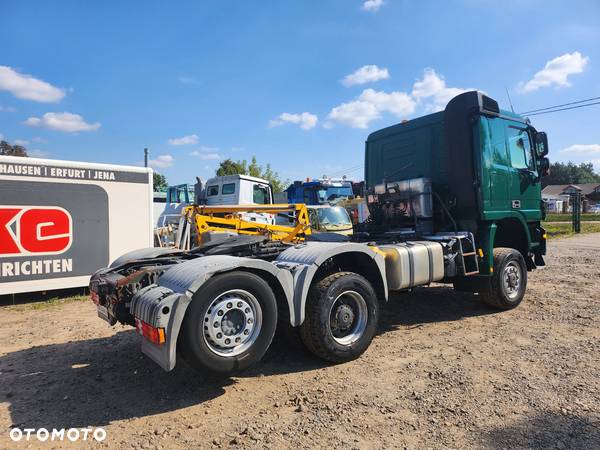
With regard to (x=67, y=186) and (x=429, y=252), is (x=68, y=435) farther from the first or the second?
(x=67, y=186)

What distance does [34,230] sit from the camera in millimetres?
7305

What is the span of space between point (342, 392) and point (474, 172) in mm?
3823

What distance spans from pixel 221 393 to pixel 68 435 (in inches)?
45.5

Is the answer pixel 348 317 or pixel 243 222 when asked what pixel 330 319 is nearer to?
pixel 348 317

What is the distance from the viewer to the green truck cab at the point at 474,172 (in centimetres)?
582

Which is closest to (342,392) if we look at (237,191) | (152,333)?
(152,333)

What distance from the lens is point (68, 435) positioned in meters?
2.91

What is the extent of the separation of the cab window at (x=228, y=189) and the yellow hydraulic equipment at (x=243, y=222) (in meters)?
5.11

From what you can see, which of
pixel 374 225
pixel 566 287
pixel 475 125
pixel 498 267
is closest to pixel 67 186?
pixel 374 225

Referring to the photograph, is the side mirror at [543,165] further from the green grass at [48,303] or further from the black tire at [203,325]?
the green grass at [48,303]

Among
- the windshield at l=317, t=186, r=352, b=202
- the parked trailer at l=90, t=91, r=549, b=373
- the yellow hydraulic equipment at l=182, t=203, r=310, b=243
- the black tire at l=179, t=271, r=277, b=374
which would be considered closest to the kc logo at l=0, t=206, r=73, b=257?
the yellow hydraulic equipment at l=182, t=203, r=310, b=243

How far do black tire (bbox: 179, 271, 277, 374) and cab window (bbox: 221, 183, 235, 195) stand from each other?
37.9 ft

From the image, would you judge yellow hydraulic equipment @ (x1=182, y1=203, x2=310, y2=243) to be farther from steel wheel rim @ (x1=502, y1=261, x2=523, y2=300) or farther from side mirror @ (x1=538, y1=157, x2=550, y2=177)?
side mirror @ (x1=538, y1=157, x2=550, y2=177)

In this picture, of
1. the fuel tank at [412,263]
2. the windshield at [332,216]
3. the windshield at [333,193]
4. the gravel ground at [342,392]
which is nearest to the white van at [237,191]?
the windshield at [332,216]
